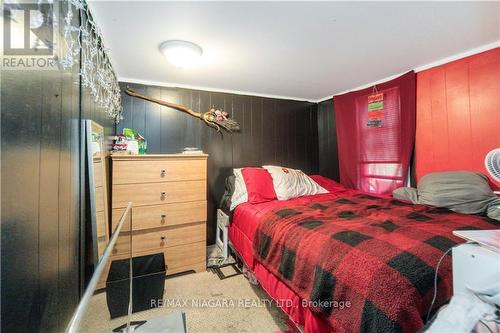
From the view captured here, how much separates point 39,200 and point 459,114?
2.84m

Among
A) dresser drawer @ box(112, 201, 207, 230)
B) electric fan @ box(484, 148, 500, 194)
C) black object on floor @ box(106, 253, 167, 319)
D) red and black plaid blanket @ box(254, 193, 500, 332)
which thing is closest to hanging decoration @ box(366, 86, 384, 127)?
electric fan @ box(484, 148, 500, 194)

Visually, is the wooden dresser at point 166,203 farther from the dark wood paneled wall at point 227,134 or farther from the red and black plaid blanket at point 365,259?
the red and black plaid blanket at point 365,259

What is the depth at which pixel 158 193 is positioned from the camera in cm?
202

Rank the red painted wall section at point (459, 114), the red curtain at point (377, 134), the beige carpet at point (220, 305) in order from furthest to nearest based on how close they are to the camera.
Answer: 1. the red curtain at point (377, 134)
2. the red painted wall section at point (459, 114)
3. the beige carpet at point (220, 305)

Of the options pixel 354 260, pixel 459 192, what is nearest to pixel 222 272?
pixel 354 260

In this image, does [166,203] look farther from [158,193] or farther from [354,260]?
[354,260]

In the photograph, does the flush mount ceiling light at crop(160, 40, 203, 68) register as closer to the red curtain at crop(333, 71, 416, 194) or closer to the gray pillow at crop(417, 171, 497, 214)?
the red curtain at crop(333, 71, 416, 194)

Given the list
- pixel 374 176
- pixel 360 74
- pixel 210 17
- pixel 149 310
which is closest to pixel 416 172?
pixel 374 176

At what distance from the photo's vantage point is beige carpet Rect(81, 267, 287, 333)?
150 centimetres

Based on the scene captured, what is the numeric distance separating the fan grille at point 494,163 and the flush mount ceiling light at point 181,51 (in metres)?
2.39

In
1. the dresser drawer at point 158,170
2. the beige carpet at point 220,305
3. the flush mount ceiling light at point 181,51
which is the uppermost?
the flush mount ceiling light at point 181,51

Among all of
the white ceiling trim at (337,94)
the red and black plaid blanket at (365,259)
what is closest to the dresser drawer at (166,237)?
the red and black plaid blanket at (365,259)

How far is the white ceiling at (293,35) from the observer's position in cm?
130

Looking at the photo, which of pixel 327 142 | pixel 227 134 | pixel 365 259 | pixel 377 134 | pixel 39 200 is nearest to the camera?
pixel 39 200
